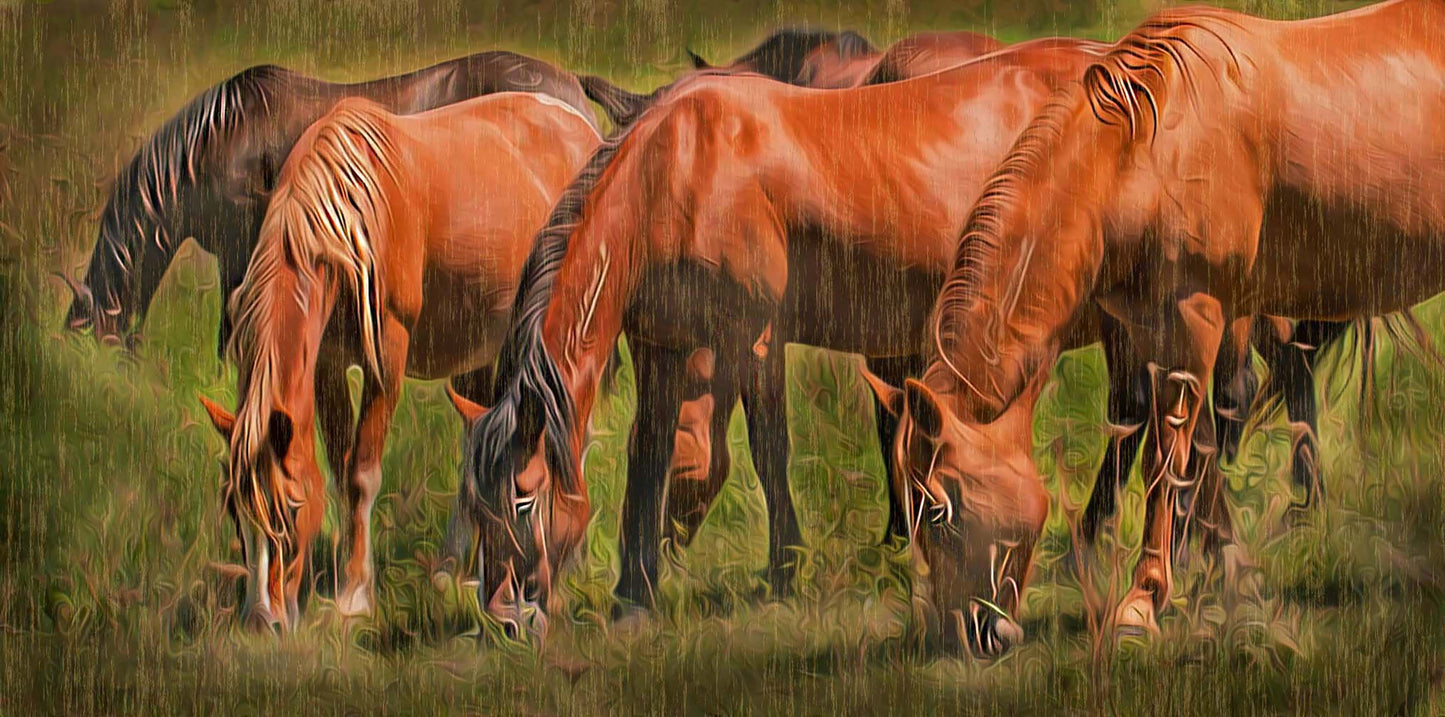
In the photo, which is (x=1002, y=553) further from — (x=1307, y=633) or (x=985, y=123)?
(x=985, y=123)

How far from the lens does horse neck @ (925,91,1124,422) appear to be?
160 inches

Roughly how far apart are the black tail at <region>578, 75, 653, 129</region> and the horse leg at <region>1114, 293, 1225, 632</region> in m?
1.58

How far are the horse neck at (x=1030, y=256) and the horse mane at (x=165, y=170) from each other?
203cm

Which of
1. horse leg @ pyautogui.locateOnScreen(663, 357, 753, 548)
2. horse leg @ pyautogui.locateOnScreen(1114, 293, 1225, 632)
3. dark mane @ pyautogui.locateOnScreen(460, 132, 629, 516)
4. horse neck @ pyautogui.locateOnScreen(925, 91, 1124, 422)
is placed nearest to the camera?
horse neck @ pyautogui.locateOnScreen(925, 91, 1124, 422)

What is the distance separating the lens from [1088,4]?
4.48 metres

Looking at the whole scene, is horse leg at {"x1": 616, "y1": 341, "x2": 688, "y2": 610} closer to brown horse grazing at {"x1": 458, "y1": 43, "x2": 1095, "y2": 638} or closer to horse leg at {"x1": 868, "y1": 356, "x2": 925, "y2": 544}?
brown horse grazing at {"x1": 458, "y1": 43, "x2": 1095, "y2": 638}

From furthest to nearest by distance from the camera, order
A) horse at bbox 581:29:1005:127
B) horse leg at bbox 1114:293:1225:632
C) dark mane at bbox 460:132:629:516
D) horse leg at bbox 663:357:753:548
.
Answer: horse at bbox 581:29:1005:127 → horse leg at bbox 663:357:753:548 → horse leg at bbox 1114:293:1225:632 → dark mane at bbox 460:132:629:516

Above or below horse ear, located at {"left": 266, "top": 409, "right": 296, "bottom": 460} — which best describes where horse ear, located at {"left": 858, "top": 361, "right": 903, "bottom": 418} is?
above

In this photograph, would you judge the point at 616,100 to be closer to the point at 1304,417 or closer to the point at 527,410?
the point at 527,410

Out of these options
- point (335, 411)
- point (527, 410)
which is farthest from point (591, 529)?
point (335, 411)

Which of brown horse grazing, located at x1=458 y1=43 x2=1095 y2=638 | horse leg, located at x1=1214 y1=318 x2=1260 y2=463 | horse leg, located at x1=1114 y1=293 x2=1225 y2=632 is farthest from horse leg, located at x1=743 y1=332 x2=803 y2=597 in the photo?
horse leg, located at x1=1214 y1=318 x2=1260 y2=463

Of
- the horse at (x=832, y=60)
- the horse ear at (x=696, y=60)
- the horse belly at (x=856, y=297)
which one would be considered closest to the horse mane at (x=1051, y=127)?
the horse belly at (x=856, y=297)

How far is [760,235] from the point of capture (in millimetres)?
4426

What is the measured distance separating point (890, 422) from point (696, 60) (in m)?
1.18
